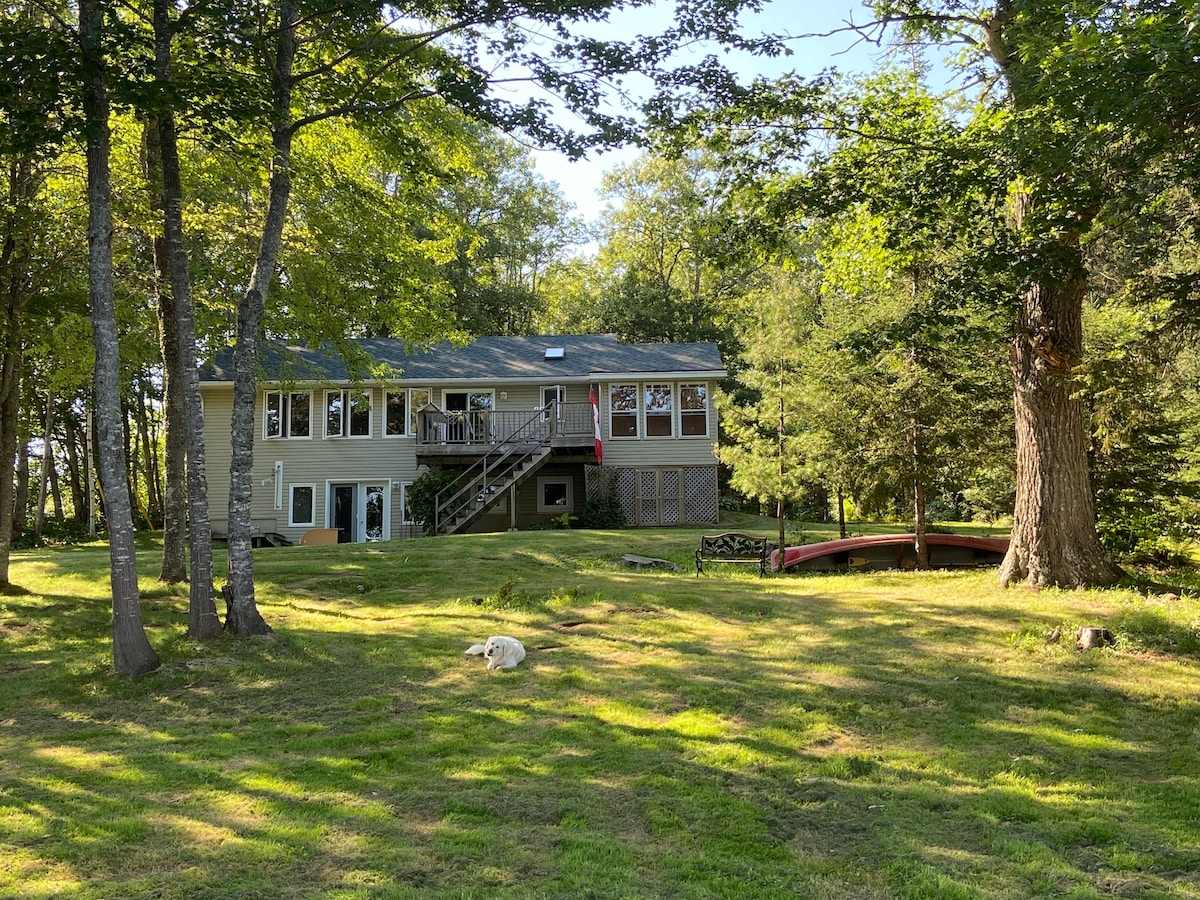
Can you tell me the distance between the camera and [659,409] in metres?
27.2

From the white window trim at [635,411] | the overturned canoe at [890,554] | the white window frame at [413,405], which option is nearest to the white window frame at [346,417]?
the white window frame at [413,405]

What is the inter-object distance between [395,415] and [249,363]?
1724cm

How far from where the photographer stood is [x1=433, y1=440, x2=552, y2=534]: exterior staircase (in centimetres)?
2386

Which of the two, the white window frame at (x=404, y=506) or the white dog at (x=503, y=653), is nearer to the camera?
the white dog at (x=503, y=653)

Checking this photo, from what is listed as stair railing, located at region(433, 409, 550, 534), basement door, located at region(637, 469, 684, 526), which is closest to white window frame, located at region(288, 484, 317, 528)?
stair railing, located at region(433, 409, 550, 534)

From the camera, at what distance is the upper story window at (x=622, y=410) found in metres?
27.1

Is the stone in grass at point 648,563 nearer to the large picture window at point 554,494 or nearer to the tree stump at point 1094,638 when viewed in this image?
the tree stump at point 1094,638

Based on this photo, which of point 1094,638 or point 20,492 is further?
point 20,492

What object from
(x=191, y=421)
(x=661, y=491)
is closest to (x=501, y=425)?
(x=661, y=491)

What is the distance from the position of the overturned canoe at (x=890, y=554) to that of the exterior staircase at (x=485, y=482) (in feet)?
31.4

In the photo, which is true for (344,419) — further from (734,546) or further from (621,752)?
(621,752)

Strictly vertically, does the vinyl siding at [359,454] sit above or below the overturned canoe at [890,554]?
above

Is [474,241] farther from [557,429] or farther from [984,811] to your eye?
[984,811]

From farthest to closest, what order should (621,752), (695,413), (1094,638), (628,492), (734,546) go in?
(695,413)
(628,492)
(734,546)
(1094,638)
(621,752)
